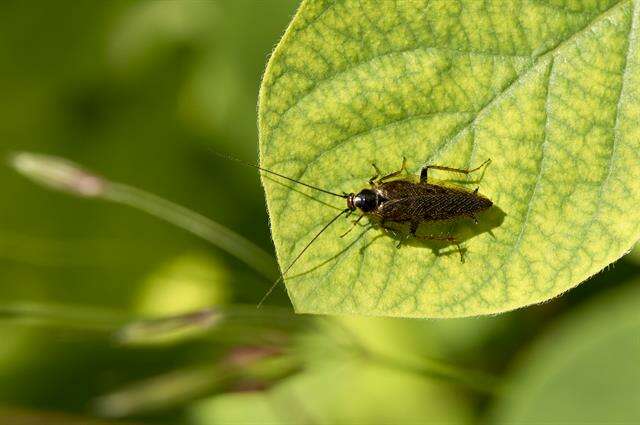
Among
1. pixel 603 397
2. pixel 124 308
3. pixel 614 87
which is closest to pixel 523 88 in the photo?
pixel 614 87

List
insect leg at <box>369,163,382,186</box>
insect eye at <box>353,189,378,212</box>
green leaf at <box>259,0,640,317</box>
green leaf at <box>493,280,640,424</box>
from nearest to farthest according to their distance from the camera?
green leaf at <box>259,0,640,317</box> < insect leg at <box>369,163,382,186</box> < insect eye at <box>353,189,378,212</box> < green leaf at <box>493,280,640,424</box>

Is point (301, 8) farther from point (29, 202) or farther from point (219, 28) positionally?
point (29, 202)

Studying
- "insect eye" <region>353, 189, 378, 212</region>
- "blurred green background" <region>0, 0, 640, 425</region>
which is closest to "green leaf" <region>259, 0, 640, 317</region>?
"insect eye" <region>353, 189, 378, 212</region>

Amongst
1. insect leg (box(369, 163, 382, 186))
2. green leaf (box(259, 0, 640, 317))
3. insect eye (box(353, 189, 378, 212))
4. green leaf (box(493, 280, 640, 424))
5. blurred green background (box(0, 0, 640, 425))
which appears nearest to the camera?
green leaf (box(259, 0, 640, 317))

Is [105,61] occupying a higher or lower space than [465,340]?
higher

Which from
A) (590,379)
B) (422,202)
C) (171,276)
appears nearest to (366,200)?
(422,202)

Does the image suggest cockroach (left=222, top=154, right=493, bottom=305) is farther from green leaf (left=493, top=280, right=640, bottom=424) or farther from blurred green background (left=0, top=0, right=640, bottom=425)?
green leaf (left=493, top=280, right=640, bottom=424)
